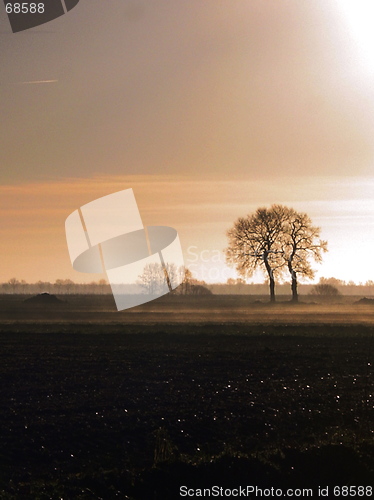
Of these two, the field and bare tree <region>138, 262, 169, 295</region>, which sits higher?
bare tree <region>138, 262, 169, 295</region>

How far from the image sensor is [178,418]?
14.5m

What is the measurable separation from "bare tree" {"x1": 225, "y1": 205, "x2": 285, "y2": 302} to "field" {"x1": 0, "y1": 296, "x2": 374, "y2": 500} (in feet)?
147

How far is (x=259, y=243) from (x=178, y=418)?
59404 mm

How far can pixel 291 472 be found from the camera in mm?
10680

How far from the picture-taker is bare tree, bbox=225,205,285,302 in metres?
72.1

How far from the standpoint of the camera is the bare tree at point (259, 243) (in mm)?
72062

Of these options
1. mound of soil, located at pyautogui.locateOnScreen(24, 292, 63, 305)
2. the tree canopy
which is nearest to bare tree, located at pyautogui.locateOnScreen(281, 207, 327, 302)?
the tree canopy

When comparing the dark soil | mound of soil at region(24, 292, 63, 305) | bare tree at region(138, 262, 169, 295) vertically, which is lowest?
the dark soil

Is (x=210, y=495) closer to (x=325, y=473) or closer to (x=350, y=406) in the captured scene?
(x=325, y=473)

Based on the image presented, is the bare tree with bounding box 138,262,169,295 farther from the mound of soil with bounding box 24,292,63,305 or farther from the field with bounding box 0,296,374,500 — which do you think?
the field with bounding box 0,296,374,500

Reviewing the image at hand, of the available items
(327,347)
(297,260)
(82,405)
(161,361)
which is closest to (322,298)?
(297,260)

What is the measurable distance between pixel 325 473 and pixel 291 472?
619 millimetres

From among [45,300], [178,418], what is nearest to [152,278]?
[45,300]

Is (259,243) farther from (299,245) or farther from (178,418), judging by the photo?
(178,418)
